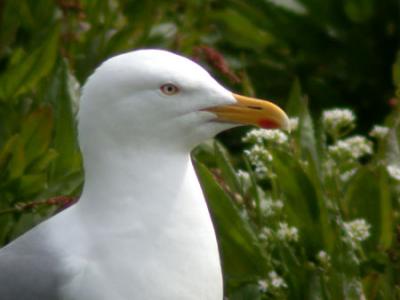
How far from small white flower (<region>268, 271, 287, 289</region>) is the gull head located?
752mm

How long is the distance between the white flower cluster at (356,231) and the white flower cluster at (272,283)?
0.24 m

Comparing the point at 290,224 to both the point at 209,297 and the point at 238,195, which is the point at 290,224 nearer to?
the point at 238,195

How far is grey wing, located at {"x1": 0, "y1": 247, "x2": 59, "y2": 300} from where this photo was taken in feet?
11.3

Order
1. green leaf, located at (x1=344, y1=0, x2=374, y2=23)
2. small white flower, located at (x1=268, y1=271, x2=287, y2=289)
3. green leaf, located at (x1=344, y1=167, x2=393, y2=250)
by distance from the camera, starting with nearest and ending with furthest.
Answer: small white flower, located at (x1=268, y1=271, x2=287, y2=289), green leaf, located at (x1=344, y1=167, x2=393, y2=250), green leaf, located at (x1=344, y1=0, x2=374, y2=23)

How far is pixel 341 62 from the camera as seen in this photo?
6770 millimetres

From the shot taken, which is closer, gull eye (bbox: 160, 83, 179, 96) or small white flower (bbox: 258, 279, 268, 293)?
gull eye (bbox: 160, 83, 179, 96)

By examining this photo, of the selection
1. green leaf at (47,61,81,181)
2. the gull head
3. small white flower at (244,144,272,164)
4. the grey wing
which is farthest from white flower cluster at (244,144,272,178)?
the grey wing

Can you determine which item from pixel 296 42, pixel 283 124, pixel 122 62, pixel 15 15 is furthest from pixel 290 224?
pixel 296 42

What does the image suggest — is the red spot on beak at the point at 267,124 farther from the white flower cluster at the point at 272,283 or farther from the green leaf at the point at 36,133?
the green leaf at the point at 36,133

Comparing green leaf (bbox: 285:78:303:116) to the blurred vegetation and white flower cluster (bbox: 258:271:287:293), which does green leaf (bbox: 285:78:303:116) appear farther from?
white flower cluster (bbox: 258:271:287:293)

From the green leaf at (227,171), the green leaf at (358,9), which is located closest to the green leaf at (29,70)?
the green leaf at (227,171)

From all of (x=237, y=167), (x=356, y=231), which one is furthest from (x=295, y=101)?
(x=356, y=231)

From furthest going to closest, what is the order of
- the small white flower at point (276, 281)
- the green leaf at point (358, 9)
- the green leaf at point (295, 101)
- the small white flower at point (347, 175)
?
the green leaf at point (358, 9) < the green leaf at point (295, 101) < the small white flower at point (347, 175) < the small white flower at point (276, 281)

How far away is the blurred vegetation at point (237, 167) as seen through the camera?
165 inches
